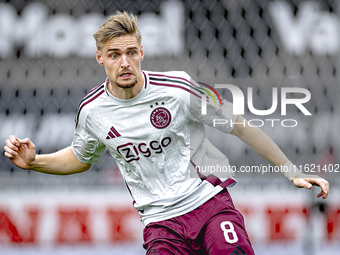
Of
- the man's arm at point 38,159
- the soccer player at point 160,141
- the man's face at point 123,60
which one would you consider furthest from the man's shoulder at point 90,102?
the man's arm at point 38,159

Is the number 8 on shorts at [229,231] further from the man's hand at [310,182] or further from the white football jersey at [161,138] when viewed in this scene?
the man's hand at [310,182]

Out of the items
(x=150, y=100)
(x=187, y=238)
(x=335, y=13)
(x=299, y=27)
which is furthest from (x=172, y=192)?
(x=335, y=13)

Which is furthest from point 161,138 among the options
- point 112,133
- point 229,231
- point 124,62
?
point 229,231

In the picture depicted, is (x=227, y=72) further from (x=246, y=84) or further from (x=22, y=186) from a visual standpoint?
(x=22, y=186)

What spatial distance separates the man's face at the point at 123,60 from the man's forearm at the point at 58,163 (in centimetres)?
47

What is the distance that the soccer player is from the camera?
1587mm

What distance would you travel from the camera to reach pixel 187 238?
1550mm

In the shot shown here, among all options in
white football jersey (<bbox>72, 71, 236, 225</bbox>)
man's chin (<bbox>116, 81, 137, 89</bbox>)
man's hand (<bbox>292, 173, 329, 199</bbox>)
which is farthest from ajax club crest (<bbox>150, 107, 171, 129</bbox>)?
man's hand (<bbox>292, 173, 329, 199</bbox>)

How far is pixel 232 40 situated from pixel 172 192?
178 cm

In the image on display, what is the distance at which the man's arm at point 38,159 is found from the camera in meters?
1.60

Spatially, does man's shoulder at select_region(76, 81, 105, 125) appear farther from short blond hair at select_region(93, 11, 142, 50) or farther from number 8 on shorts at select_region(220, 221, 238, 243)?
number 8 on shorts at select_region(220, 221, 238, 243)

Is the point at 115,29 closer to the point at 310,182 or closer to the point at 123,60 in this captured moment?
the point at 123,60

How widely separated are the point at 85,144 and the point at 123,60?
0.47 metres

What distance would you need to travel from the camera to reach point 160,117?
1.66 m
